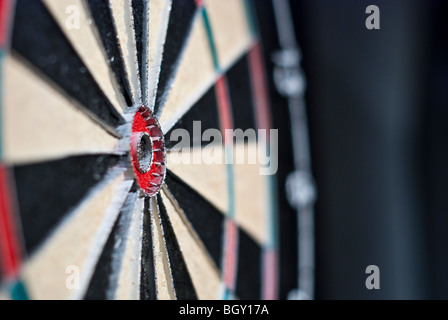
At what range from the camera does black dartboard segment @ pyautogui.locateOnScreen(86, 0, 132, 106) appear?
510mm

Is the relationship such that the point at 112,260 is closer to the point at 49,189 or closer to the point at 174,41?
the point at 49,189

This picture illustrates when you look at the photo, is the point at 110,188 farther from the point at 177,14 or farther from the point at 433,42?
the point at 433,42

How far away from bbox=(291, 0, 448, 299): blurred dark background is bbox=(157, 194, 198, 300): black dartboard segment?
311 mm

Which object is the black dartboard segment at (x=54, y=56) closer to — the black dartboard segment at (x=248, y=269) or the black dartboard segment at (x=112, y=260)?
the black dartboard segment at (x=112, y=260)

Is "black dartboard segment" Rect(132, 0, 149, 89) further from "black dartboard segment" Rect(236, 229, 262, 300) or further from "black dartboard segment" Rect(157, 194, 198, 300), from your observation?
"black dartboard segment" Rect(236, 229, 262, 300)

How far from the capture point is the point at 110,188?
0.51 m

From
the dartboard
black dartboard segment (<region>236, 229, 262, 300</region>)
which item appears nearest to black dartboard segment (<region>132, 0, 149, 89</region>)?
the dartboard

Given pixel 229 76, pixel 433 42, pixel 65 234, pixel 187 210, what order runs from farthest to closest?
pixel 433 42 < pixel 229 76 < pixel 187 210 < pixel 65 234

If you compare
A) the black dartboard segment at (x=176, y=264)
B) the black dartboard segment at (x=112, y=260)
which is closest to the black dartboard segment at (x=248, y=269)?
the black dartboard segment at (x=176, y=264)

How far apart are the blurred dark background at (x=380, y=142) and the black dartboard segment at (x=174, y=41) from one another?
0.83 ft

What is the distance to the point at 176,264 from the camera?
0.59m

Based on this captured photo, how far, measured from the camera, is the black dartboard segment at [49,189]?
41 cm

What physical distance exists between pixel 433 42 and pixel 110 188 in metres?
0.65
